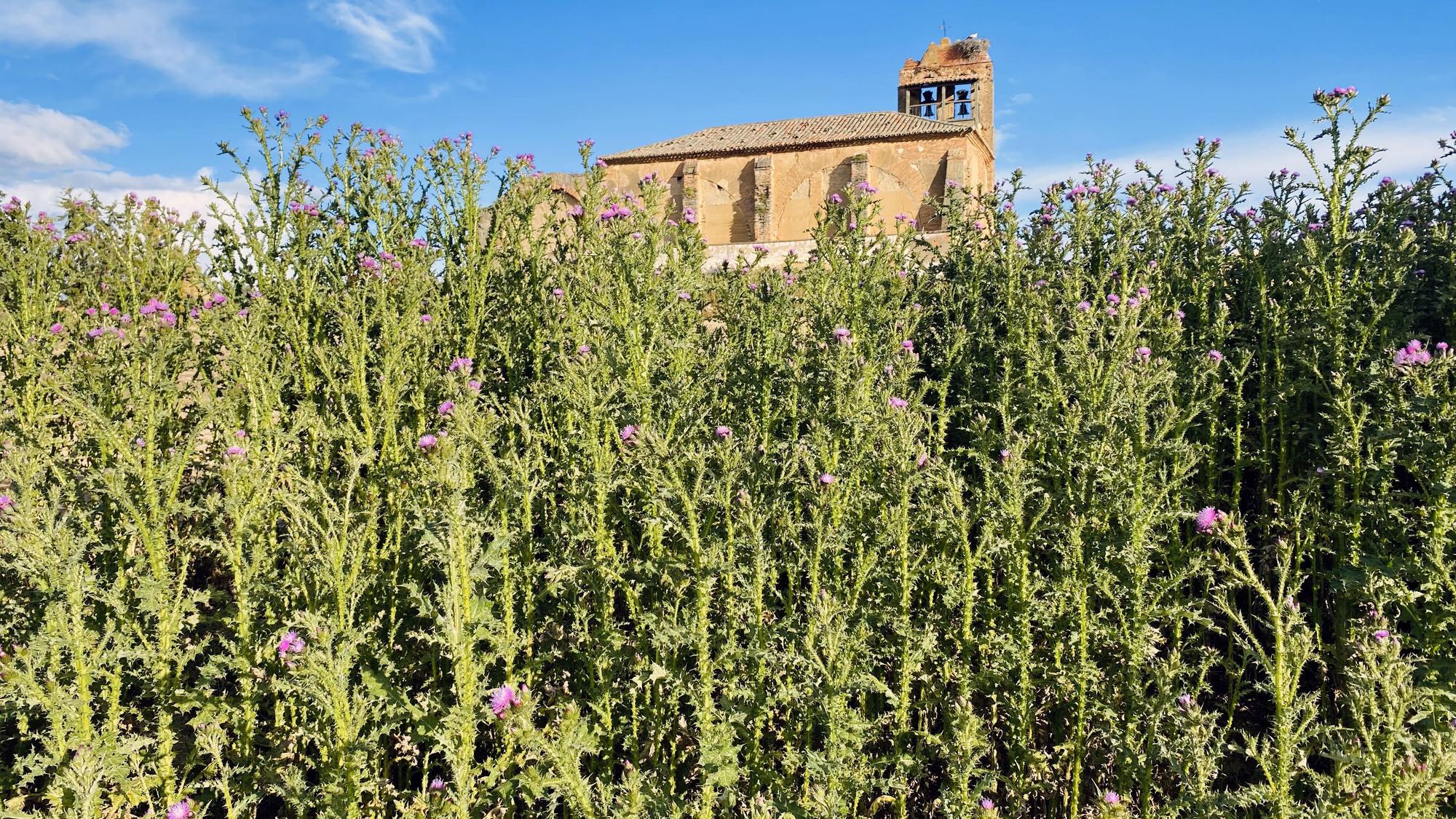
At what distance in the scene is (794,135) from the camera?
28.2 meters

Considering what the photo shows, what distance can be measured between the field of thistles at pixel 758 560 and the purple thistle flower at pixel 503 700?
0.02 m

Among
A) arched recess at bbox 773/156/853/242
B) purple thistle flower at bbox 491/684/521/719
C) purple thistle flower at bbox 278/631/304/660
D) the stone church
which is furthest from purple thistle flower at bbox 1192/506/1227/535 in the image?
arched recess at bbox 773/156/853/242

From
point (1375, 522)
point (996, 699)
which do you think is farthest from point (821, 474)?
point (1375, 522)

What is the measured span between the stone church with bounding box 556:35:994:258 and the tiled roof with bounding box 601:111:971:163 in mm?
33

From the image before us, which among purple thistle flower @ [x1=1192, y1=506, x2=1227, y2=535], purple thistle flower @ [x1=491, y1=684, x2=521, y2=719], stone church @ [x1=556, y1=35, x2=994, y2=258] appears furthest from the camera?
stone church @ [x1=556, y1=35, x2=994, y2=258]

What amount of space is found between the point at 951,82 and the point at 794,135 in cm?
840

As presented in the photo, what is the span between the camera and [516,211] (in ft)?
16.8

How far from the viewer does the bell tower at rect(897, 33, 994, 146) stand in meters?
32.0

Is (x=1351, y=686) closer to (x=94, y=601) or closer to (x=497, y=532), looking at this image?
(x=497, y=532)

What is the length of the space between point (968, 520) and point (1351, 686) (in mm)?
1043

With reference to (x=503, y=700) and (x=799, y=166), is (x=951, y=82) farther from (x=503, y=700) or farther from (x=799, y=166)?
(x=503, y=700)

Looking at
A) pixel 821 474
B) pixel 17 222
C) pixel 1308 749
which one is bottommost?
pixel 1308 749

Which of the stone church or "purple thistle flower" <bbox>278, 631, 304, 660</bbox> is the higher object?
the stone church

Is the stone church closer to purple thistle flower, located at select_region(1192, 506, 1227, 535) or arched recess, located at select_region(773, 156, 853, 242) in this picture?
arched recess, located at select_region(773, 156, 853, 242)
